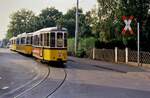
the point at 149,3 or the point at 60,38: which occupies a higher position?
the point at 149,3

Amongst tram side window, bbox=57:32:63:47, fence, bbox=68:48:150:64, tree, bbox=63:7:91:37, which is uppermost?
tree, bbox=63:7:91:37

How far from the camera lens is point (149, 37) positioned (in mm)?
37469

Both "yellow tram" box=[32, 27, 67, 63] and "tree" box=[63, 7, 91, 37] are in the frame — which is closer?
"yellow tram" box=[32, 27, 67, 63]

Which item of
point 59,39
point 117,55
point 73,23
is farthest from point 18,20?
point 59,39

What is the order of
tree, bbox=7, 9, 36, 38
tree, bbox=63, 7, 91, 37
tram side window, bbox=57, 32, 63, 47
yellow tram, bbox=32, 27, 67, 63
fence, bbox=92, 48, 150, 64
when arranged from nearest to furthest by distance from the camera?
yellow tram, bbox=32, 27, 67, 63 < tram side window, bbox=57, 32, 63, 47 < fence, bbox=92, 48, 150, 64 < tree, bbox=63, 7, 91, 37 < tree, bbox=7, 9, 36, 38

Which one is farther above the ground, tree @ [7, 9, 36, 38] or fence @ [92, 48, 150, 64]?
tree @ [7, 9, 36, 38]

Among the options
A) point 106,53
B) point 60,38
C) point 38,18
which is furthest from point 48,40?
point 38,18

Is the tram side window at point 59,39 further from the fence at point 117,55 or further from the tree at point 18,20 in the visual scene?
the tree at point 18,20

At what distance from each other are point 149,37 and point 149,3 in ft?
10.9

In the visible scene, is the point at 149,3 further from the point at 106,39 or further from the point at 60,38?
the point at 60,38

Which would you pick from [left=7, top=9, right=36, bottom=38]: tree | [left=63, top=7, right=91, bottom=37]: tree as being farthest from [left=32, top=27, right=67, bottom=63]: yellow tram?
[left=7, top=9, right=36, bottom=38]: tree

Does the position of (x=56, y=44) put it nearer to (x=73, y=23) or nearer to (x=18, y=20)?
(x=73, y=23)

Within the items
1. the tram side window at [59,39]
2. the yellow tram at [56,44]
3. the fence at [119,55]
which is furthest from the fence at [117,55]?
the tram side window at [59,39]

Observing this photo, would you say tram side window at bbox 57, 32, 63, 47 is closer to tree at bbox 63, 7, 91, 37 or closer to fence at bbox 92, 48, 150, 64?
fence at bbox 92, 48, 150, 64
